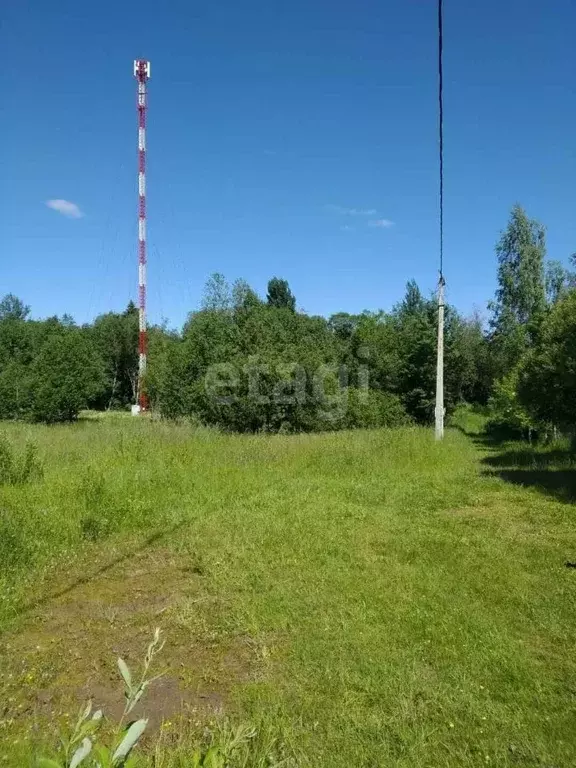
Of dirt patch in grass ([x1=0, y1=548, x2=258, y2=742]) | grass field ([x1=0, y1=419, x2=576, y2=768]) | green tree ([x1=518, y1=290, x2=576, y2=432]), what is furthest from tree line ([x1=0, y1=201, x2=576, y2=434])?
dirt patch in grass ([x1=0, y1=548, x2=258, y2=742])

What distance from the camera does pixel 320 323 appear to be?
4475 centimetres

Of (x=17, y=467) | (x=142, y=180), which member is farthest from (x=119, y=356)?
(x=17, y=467)

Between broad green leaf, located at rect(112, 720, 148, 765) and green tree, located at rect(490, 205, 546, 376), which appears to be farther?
green tree, located at rect(490, 205, 546, 376)

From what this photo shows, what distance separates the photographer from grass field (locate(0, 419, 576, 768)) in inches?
102

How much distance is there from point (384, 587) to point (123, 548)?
2812 millimetres

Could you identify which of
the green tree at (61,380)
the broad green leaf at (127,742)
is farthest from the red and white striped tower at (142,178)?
the broad green leaf at (127,742)

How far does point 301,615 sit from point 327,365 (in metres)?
19.0

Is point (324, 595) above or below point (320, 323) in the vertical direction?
below

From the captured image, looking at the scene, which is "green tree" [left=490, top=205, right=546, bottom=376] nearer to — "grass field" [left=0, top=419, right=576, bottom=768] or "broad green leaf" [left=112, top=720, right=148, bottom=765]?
"grass field" [left=0, top=419, right=576, bottom=768]

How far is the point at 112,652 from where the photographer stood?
345 centimetres

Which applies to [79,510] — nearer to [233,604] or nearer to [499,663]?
[233,604]

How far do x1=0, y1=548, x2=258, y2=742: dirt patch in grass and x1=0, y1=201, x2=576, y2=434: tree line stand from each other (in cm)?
776

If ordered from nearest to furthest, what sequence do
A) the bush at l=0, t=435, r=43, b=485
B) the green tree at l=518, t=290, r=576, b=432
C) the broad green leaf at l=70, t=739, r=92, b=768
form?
the broad green leaf at l=70, t=739, r=92, b=768
the bush at l=0, t=435, r=43, b=485
the green tree at l=518, t=290, r=576, b=432

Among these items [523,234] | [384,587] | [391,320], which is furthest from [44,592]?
[391,320]
